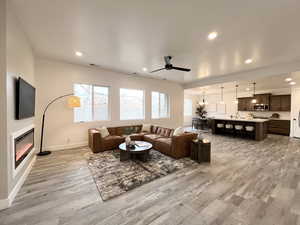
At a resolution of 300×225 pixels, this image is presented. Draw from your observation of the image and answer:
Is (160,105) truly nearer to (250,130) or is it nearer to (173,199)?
(250,130)

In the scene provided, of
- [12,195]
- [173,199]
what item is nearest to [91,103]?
[12,195]

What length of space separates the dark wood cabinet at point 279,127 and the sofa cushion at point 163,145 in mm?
7454

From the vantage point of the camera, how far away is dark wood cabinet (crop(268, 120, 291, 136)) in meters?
7.19

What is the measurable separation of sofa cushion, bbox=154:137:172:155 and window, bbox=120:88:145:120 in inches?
87.5

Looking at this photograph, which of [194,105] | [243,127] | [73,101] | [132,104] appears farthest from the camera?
[194,105]

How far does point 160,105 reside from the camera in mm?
7445

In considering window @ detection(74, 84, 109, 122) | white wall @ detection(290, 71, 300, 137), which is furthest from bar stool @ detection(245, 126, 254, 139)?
window @ detection(74, 84, 109, 122)

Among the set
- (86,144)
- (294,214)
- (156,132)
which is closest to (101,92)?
A: (86,144)

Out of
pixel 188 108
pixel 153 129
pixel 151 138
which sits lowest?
pixel 151 138

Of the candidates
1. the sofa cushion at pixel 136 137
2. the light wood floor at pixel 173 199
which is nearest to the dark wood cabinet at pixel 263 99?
the light wood floor at pixel 173 199

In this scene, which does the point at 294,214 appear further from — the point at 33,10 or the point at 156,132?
the point at 33,10

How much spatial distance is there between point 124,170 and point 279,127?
29.8ft

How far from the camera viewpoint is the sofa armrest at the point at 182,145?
12.3ft

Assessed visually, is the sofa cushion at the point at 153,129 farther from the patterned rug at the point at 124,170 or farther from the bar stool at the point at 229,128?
the bar stool at the point at 229,128
